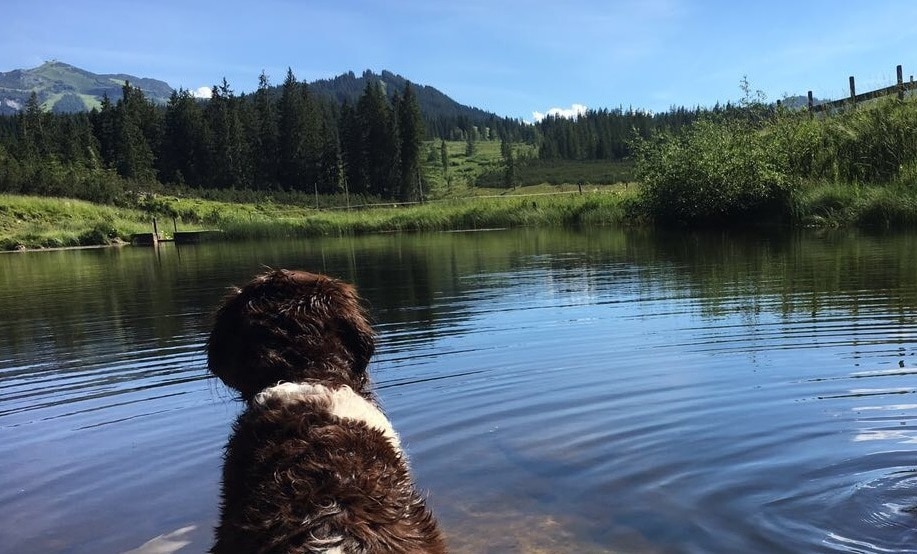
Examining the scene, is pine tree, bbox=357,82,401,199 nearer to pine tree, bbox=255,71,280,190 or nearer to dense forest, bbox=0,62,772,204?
dense forest, bbox=0,62,772,204

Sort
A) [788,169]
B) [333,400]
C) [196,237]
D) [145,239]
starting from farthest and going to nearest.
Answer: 1. [196,237]
2. [145,239]
3. [788,169]
4. [333,400]

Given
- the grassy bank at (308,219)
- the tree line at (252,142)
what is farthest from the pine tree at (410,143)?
the grassy bank at (308,219)

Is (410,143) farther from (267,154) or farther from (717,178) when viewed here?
(717,178)

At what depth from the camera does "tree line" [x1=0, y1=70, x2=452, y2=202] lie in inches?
4338

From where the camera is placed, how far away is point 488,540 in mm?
4641

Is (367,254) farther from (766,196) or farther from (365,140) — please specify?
(365,140)

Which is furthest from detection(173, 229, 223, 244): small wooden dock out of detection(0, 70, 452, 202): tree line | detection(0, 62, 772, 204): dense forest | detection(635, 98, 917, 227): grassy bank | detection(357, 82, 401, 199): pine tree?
detection(357, 82, 401, 199): pine tree

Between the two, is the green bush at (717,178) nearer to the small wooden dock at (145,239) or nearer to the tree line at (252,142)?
the small wooden dock at (145,239)

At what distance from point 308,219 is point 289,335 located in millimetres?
62406

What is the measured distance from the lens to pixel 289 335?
3426 mm

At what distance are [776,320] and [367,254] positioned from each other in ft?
78.6

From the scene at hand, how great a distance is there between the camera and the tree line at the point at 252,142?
110 m

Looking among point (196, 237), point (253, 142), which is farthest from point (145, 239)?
point (253, 142)

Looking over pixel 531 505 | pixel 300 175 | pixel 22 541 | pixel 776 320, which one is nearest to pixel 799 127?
pixel 776 320
